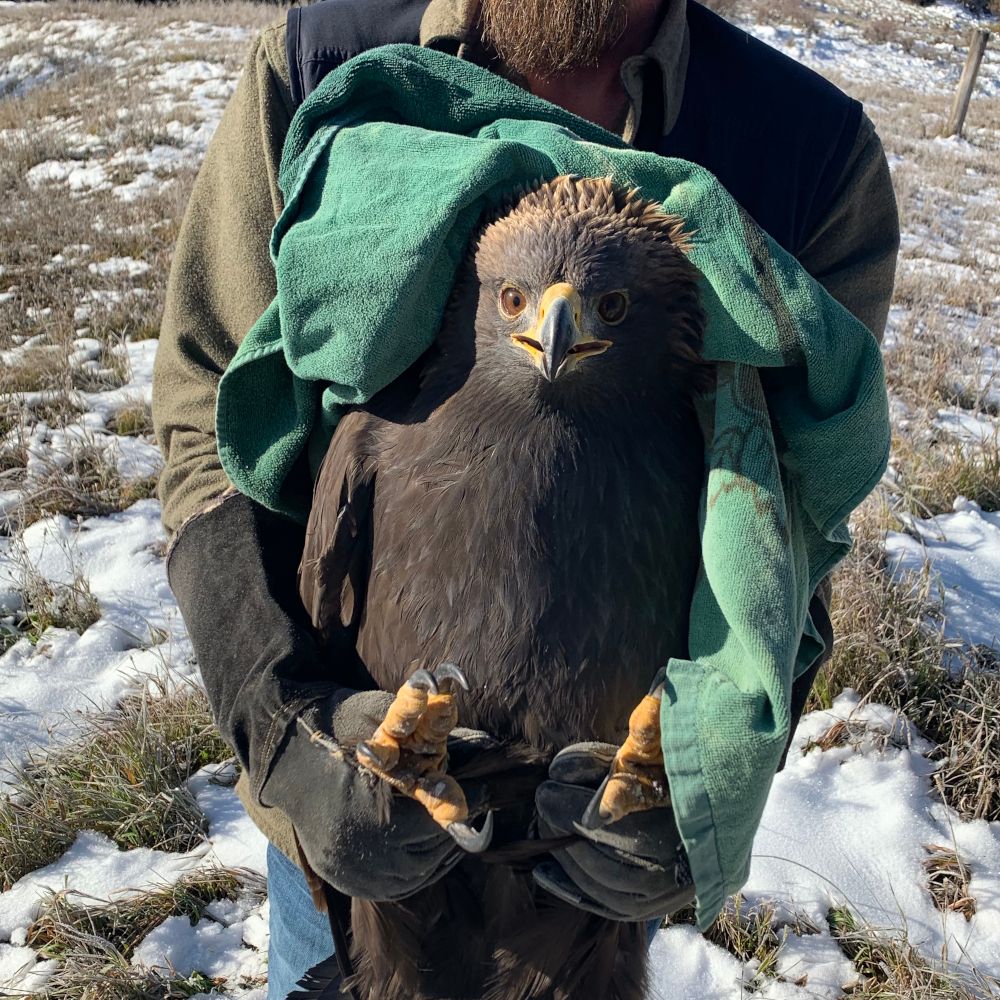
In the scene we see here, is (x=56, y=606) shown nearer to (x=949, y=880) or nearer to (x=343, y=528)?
(x=343, y=528)

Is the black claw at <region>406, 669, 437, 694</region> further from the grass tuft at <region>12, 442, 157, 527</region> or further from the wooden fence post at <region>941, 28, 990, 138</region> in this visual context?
the wooden fence post at <region>941, 28, 990, 138</region>

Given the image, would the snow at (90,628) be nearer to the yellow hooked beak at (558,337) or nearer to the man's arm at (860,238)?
the yellow hooked beak at (558,337)

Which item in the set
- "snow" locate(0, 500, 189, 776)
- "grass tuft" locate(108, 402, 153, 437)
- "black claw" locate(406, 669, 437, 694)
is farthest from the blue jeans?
"grass tuft" locate(108, 402, 153, 437)

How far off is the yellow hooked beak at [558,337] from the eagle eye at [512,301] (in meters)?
0.04

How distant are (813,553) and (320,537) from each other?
0.78 meters

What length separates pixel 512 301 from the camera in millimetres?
1386

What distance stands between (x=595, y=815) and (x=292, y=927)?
42.1 inches

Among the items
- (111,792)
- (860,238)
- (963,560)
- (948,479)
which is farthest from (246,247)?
(948,479)

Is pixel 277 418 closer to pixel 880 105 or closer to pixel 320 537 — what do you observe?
pixel 320 537

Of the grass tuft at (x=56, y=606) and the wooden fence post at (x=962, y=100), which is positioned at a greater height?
the wooden fence post at (x=962, y=100)

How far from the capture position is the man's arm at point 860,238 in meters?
1.82

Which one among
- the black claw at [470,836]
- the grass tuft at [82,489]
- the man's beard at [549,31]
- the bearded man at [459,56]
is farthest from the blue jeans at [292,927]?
A: the grass tuft at [82,489]

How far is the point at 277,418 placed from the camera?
1.56m

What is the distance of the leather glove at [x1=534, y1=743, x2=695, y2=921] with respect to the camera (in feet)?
4.28
